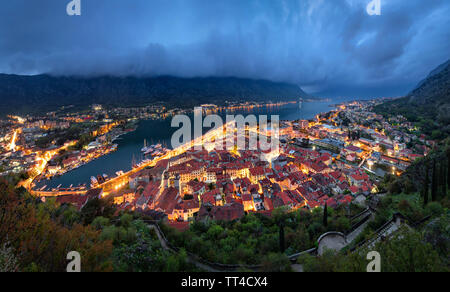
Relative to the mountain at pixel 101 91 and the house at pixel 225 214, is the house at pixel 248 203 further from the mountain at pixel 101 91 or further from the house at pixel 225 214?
the mountain at pixel 101 91

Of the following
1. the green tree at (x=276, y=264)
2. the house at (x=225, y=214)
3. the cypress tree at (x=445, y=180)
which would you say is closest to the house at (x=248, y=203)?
the house at (x=225, y=214)

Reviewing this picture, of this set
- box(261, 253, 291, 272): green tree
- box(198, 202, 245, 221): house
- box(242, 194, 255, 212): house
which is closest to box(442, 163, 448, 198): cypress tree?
box(242, 194, 255, 212): house

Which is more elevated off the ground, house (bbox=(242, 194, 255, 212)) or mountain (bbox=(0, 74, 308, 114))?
mountain (bbox=(0, 74, 308, 114))

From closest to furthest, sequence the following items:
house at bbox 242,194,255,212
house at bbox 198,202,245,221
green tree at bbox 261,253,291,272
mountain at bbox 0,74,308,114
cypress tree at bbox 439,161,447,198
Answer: green tree at bbox 261,253,291,272
cypress tree at bbox 439,161,447,198
house at bbox 198,202,245,221
house at bbox 242,194,255,212
mountain at bbox 0,74,308,114

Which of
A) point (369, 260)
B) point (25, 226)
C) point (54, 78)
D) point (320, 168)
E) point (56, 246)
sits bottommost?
point (320, 168)

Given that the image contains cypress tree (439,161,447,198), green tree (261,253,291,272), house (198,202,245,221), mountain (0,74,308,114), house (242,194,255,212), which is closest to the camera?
green tree (261,253,291,272)

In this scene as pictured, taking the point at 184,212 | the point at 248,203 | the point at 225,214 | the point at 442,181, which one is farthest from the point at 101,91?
the point at 442,181

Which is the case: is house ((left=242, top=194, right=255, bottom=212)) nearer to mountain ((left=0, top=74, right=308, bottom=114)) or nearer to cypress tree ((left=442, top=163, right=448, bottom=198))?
cypress tree ((left=442, top=163, right=448, bottom=198))

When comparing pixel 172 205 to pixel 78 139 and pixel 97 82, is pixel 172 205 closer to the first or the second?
pixel 78 139

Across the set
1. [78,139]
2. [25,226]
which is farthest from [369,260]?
[78,139]

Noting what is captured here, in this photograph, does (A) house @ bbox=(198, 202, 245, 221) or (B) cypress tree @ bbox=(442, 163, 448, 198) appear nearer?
(B) cypress tree @ bbox=(442, 163, 448, 198)
